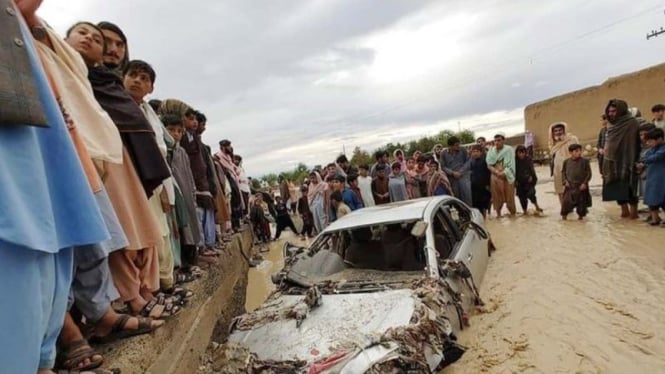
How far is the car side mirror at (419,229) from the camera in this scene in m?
3.66

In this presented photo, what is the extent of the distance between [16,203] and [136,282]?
1.16 metres

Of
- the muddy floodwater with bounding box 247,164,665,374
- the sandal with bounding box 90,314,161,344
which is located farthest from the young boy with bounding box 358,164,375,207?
the sandal with bounding box 90,314,161,344

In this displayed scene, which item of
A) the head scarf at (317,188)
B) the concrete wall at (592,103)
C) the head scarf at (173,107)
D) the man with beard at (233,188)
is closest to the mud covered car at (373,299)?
the head scarf at (173,107)

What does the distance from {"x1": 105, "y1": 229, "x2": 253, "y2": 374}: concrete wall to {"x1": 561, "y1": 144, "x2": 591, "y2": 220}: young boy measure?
255 inches

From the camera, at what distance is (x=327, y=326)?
9.38 feet

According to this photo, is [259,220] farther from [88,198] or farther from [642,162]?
[88,198]

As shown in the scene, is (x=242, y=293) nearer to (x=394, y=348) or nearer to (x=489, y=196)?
(x=394, y=348)

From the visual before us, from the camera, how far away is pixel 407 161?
390 inches

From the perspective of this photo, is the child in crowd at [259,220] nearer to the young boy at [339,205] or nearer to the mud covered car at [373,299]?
the young boy at [339,205]

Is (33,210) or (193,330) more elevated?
(33,210)

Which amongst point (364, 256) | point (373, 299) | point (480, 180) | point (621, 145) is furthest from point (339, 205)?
point (621, 145)

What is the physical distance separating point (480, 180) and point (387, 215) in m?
5.25

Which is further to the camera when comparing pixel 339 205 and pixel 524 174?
pixel 524 174

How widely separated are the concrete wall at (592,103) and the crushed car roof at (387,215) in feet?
55.0
